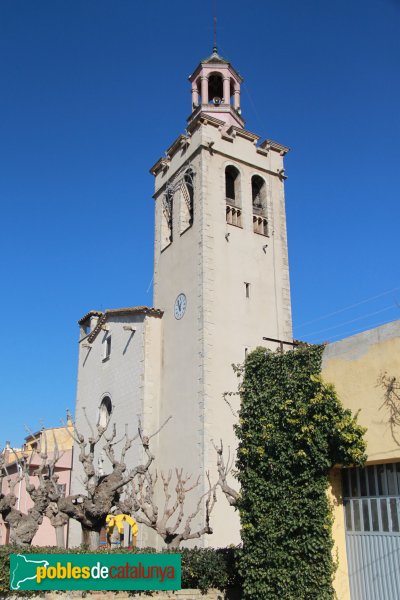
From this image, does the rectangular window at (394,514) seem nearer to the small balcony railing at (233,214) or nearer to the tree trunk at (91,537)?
the tree trunk at (91,537)

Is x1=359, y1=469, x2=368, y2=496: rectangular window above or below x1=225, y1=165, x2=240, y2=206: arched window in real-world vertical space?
below

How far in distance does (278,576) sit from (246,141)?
20.2m

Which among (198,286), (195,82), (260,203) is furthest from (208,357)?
(195,82)

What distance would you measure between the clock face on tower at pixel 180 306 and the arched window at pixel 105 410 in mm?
5839

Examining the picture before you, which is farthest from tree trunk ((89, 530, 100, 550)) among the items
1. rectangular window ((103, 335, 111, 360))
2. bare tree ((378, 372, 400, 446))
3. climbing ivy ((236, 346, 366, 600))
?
rectangular window ((103, 335, 111, 360))

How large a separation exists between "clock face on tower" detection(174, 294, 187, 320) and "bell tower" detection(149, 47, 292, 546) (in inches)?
1.7

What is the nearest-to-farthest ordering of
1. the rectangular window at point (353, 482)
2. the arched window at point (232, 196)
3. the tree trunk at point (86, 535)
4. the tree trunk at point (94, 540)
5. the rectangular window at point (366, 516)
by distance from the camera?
the rectangular window at point (366, 516), the rectangular window at point (353, 482), the tree trunk at point (94, 540), the tree trunk at point (86, 535), the arched window at point (232, 196)

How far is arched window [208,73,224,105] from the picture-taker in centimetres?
3071

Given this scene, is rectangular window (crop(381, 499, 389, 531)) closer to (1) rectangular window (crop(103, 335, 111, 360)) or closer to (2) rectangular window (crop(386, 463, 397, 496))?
(2) rectangular window (crop(386, 463, 397, 496))

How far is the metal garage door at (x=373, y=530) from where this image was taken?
38.1 feet

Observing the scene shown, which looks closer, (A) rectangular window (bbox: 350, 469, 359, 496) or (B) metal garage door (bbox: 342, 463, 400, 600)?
(B) metal garage door (bbox: 342, 463, 400, 600)

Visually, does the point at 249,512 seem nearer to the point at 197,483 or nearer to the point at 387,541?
the point at 387,541

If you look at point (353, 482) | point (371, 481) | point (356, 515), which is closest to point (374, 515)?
point (356, 515)

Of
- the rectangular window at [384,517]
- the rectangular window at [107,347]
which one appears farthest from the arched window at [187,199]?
the rectangular window at [384,517]
